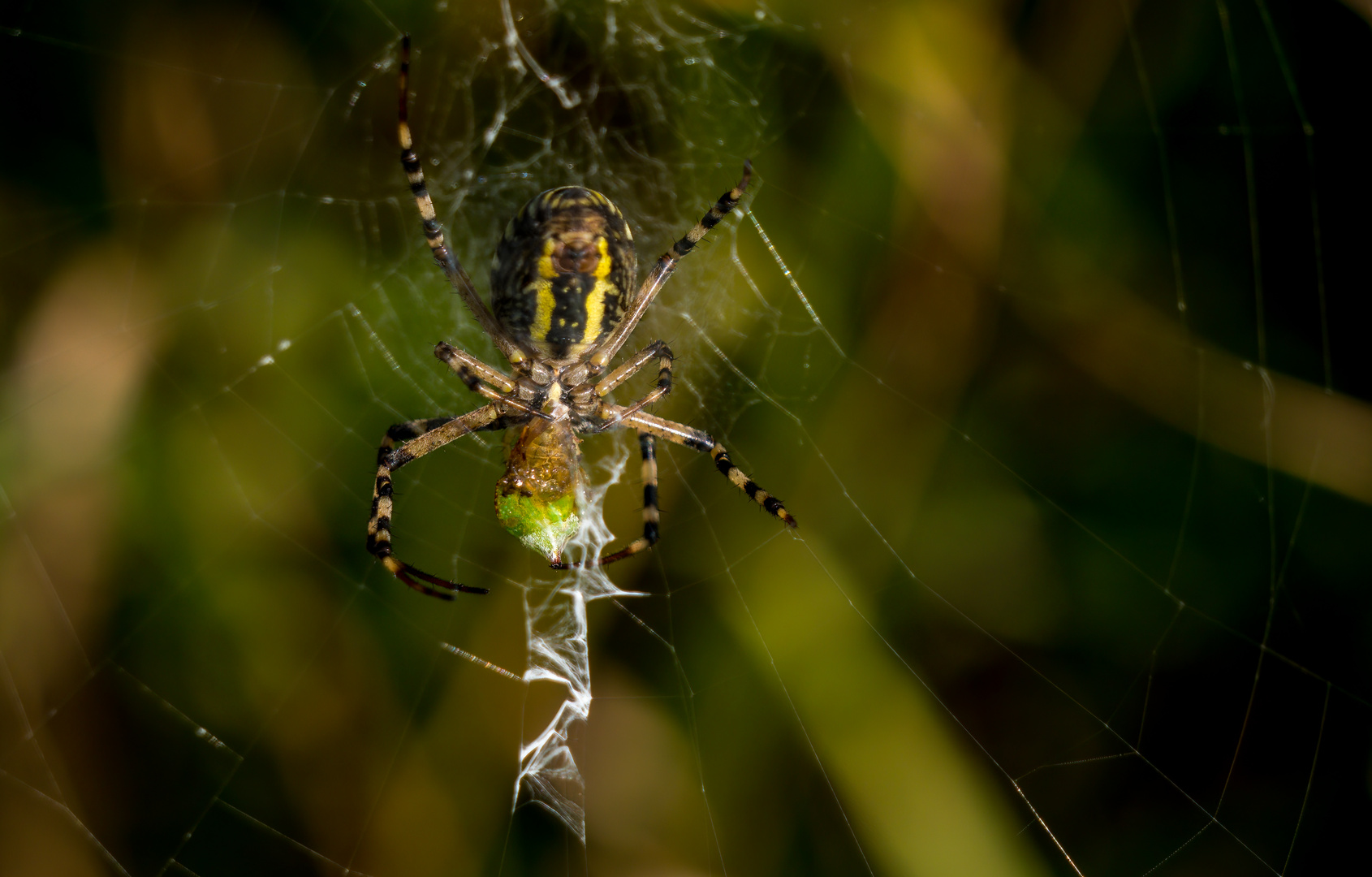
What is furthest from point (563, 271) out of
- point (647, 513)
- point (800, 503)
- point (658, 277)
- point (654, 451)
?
point (800, 503)

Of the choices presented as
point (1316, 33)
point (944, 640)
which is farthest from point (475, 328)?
point (1316, 33)

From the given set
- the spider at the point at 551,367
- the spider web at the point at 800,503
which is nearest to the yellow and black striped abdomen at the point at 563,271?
the spider at the point at 551,367

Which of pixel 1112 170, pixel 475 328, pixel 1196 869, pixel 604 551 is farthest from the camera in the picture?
pixel 475 328

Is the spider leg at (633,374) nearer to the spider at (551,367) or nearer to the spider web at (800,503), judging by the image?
the spider at (551,367)

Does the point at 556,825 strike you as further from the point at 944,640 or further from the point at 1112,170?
the point at 1112,170

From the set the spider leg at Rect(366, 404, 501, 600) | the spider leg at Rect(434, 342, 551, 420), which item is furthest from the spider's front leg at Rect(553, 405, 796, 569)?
the spider leg at Rect(366, 404, 501, 600)
